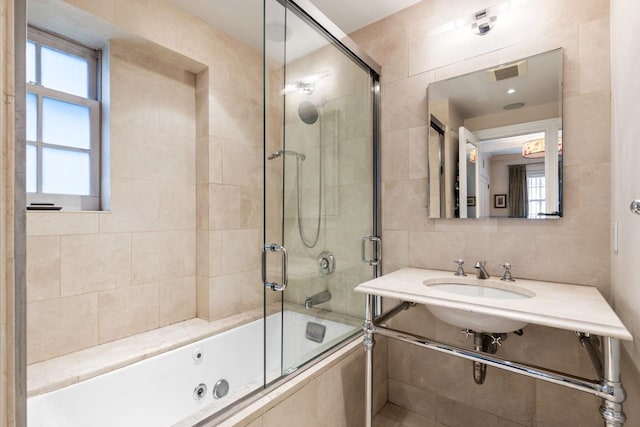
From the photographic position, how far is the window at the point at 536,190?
1.47 metres

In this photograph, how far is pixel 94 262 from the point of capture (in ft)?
5.71

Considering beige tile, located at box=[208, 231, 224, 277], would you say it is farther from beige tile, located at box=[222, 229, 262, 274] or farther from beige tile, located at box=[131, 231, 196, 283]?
beige tile, located at box=[131, 231, 196, 283]

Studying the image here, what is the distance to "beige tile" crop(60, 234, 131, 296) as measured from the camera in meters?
1.64

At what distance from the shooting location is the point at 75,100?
181cm

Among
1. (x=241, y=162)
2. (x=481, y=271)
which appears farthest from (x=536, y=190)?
(x=241, y=162)

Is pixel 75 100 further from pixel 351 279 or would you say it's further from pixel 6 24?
pixel 351 279

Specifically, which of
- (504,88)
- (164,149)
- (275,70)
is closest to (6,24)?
(275,70)

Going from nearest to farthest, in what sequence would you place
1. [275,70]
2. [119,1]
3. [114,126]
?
[275,70], [119,1], [114,126]

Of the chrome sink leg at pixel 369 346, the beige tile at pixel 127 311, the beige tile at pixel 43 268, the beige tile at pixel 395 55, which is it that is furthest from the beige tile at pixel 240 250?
the beige tile at pixel 395 55

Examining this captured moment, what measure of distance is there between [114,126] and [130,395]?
4.93 feet

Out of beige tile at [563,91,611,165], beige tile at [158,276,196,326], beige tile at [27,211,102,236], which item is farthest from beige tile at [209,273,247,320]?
beige tile at [563,91,611,165]

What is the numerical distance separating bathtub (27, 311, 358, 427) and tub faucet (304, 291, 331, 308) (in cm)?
7

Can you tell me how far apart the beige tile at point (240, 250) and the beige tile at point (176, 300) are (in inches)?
10.9

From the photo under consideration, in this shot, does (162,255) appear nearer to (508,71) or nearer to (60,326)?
(60,326)
